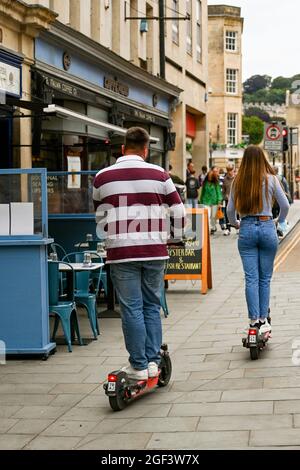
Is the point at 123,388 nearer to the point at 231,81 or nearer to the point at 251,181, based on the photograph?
the point at 251,181

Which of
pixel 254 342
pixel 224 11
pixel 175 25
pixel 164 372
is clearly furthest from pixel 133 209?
pixel 224 11

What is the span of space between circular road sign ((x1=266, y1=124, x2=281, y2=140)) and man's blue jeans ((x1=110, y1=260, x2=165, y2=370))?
1876 centimetres

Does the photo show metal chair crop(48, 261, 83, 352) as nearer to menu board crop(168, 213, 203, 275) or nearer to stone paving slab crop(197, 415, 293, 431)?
stone paving slab crop(197, 415, 293, 431)

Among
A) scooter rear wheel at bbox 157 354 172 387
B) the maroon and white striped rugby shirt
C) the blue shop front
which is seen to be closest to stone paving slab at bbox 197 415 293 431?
scooter rear wheel at bbox 157 354 172 387

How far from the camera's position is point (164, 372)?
675 centimetres

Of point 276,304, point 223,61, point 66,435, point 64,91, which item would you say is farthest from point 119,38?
point 223,61

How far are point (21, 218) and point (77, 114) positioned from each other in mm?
4754

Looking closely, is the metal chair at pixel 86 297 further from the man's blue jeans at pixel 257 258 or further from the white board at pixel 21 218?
the man's blue jeans at pixel 257 258

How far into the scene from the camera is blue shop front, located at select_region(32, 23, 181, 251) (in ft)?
40.0

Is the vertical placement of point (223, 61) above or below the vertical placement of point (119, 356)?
above

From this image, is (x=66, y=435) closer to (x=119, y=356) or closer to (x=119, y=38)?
(x=119, y=356)

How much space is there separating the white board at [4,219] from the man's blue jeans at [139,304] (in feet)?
6.32

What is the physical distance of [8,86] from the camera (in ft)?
47.8

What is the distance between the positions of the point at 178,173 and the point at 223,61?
35748 mm
